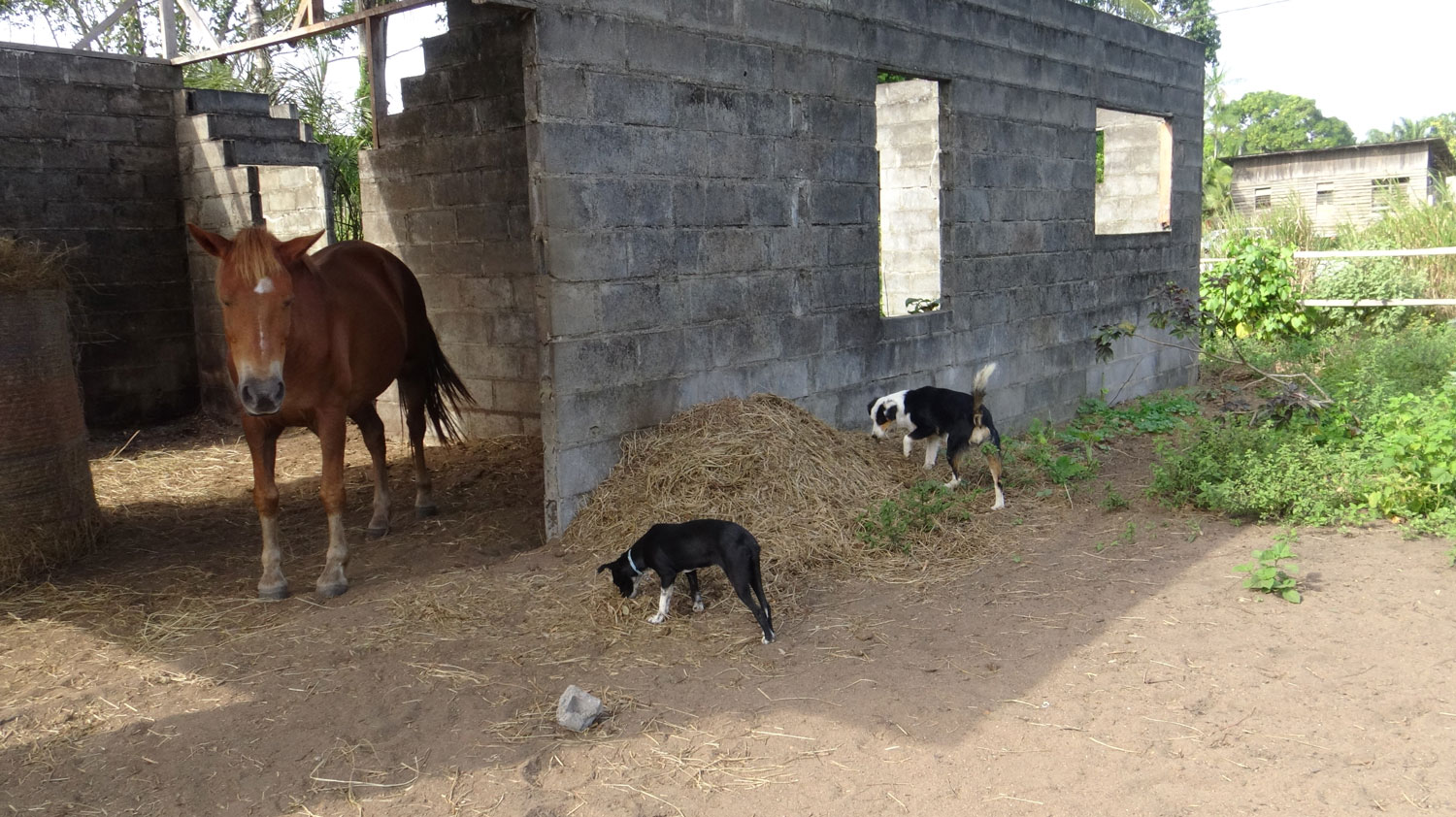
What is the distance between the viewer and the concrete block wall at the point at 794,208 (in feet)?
19.7

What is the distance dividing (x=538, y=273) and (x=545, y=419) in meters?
0.84

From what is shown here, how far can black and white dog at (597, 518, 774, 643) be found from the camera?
15.3 feet

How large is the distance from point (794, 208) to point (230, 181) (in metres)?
6.06

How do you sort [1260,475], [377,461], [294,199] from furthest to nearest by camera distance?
1. [294,199]
2. [1260,475]
3. [377,461]

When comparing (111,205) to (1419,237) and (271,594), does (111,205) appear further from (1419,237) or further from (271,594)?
(1419,237)

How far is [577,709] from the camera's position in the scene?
3.94 meters

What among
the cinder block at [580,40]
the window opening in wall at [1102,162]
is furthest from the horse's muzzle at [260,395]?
the window opening in wall at [1102,162]

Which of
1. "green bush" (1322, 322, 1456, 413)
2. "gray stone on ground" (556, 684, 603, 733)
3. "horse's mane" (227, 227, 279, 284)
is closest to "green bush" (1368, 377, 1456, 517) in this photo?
"green bush" (1322, 322, 1456, 413)

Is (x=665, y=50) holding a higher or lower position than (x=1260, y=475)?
higher

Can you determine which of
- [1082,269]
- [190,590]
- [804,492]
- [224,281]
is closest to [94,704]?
[190,590]

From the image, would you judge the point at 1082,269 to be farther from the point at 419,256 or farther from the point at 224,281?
the point at 224,281

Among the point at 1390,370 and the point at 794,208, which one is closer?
the point at 794,208

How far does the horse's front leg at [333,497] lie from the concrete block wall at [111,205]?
5633 millimetres

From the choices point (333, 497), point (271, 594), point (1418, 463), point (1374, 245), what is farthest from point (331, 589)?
point (1374, 245)
